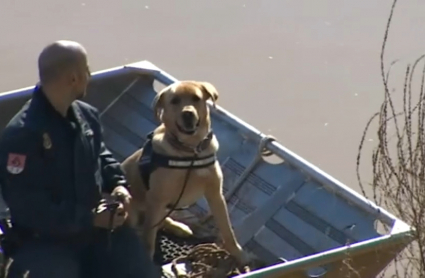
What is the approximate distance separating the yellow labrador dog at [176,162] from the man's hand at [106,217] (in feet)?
1.51

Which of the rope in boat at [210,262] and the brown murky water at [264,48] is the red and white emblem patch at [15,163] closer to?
the rope in boat at [210,262]

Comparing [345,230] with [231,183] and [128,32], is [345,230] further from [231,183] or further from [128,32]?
[128,32]

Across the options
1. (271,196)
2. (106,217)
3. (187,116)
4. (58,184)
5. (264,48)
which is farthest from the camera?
(264,48)

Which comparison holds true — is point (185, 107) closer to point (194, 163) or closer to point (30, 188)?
point (194, 163)

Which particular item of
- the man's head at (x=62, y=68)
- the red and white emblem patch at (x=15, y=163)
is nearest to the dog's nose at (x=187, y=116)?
the man's head at (x=62, y=68)

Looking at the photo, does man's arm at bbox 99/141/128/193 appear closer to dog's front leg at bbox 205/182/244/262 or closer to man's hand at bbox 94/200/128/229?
man's hand at bbox 94/200/128/229

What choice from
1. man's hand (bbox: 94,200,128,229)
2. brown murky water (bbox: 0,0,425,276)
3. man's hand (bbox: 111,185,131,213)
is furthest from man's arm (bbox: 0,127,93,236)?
brown murky water (bbox: 0,0,425,276)

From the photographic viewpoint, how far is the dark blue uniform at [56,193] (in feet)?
10.8

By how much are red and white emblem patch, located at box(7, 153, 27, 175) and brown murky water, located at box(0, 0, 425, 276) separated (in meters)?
2.89

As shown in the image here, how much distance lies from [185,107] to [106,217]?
0.71 metres

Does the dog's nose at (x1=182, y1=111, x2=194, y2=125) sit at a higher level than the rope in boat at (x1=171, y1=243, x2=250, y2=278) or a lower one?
higher

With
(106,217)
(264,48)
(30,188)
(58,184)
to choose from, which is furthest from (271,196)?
(264,48)

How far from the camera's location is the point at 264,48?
7.43m

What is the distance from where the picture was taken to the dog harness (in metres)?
4.01
